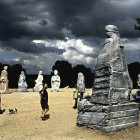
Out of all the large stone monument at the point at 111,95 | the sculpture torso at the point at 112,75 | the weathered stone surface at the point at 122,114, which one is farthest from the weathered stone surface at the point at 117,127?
the sculpture torso at the point at 112,75

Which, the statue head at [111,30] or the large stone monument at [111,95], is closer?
the large stone monument at [111,95]

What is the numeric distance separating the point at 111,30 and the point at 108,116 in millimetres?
3745

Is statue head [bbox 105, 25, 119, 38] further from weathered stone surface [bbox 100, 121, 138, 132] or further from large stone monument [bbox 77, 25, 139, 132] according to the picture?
weathered stone surface [bbox 100, 121, 138, 132]

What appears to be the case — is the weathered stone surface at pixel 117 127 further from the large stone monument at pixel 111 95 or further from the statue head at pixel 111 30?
the statue head at pixel 111 30

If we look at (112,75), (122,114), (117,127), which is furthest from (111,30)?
(117,127)

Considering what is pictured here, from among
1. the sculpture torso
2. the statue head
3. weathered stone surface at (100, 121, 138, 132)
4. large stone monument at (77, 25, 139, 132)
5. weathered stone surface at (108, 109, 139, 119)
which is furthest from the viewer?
the statue head

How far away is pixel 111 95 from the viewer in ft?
23.9

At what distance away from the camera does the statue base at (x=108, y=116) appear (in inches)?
276

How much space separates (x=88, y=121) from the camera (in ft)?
25.3

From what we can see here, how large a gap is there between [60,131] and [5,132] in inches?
97.7

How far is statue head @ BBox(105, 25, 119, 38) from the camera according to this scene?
26.6ft

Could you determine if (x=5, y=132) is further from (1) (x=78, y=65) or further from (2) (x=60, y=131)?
(1) (x=78, y=65)

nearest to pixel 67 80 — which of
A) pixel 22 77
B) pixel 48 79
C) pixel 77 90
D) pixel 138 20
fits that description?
pixel 48 79

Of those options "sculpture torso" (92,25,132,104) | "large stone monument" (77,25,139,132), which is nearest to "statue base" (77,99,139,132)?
"large stone monument" (77,25,139,132)
